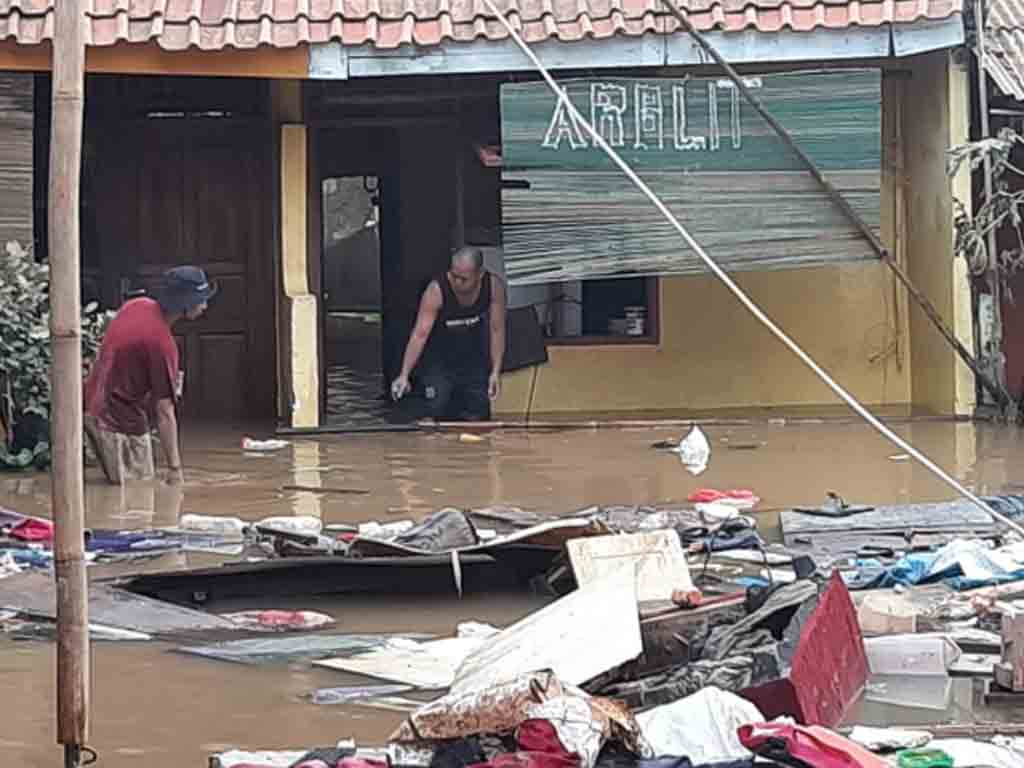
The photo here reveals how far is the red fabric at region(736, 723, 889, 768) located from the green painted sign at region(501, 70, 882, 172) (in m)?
9.78

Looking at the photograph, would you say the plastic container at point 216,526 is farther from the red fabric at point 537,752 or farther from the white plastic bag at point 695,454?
the red fabric at point 537,752

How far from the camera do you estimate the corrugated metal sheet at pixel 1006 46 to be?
1416 cm

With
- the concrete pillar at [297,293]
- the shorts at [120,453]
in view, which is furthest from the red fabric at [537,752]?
the concrete pillar at [297,293]

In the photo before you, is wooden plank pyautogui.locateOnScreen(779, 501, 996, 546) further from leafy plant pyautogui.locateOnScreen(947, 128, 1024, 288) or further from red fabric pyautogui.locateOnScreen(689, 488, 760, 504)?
leafy plant pyautogui.locateOnScreen(947, 128, 1024, 288)

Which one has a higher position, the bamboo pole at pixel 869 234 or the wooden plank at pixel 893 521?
the bamboo pole at pixel 869 234

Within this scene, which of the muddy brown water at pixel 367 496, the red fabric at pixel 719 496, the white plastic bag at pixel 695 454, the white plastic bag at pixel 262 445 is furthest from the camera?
the white plastic bag at pixel 262 445

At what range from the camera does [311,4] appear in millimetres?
14414

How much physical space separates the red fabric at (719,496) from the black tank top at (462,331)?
15.7 feet

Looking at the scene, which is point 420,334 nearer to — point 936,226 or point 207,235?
point 207,235

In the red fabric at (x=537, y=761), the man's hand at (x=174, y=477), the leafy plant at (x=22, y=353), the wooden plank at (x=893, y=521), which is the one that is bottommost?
the red fabric at (x=537, y=761)

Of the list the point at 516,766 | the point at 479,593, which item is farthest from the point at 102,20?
the point at 516,766

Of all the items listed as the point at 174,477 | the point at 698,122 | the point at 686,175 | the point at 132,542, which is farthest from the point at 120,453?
the point at 698,122

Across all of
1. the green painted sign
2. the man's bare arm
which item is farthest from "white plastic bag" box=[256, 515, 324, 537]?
the green painted sign

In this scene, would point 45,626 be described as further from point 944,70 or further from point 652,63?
point 944,70
